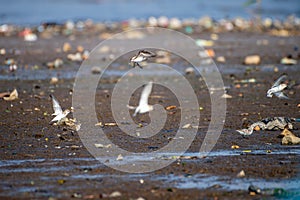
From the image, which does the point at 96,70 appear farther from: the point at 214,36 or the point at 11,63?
the point at 214,36

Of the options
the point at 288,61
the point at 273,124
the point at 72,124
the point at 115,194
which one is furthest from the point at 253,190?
the point at 288,61

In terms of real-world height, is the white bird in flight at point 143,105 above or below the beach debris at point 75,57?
below

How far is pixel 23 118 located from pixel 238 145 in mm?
2873

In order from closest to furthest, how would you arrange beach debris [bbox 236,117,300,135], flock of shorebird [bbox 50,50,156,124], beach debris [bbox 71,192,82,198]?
beach debris [bbox 71,192,82,198], beach debris [bbox 236,117,300,135], flock of shorebird [bbox 50,50,156,124]

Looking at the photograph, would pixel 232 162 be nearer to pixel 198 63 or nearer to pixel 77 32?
pixel 198 63

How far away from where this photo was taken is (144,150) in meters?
7.37

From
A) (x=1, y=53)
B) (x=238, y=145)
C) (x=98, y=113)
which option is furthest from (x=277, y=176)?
(x=1, y=53)

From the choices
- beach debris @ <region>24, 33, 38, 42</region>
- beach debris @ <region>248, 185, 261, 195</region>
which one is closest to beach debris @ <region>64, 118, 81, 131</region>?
beach debris @ <region>248, 185, 261, 195</region>

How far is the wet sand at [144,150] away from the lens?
5891mm

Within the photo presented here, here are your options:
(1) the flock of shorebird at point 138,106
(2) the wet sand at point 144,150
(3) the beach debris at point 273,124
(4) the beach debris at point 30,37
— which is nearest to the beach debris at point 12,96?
(2) the wet sand at point 144,150

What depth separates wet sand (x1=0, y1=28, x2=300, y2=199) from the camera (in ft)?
19.3

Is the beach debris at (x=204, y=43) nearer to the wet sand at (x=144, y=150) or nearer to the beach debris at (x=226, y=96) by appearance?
the wet sand at (x=144, y=150)

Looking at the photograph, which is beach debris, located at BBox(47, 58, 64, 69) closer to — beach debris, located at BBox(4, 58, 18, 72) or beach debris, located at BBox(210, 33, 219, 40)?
beach debris, located at BBox(4, 58, 18, 72)

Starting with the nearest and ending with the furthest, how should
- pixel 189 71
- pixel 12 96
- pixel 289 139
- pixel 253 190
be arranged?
pixel 253 190 < pixel 289 139 < pixel 12 96 < pixel 189 71
